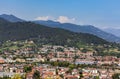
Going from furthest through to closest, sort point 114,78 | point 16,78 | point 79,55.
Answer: point 79,55 → point 114,78 → point 16,78

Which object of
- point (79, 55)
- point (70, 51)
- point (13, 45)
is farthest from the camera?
point (13, 45)

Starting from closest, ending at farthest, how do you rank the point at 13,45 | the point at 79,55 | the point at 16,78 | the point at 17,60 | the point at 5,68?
the point at 16,78 → the point at 5,68 → the point at 17,60 → the point at 79,55 → the point at 13,45

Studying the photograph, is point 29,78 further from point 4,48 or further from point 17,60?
point 4,48

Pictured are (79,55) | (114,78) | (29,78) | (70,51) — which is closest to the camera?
(29,78)

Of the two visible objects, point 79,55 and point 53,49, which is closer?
point 79,55

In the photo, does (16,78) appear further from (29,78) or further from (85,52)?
(85,52)

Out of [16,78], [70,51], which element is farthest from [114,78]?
[70,51]

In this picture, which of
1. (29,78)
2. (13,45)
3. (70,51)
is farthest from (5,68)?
(13,45)

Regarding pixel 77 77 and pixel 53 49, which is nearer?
pixel 77 77
